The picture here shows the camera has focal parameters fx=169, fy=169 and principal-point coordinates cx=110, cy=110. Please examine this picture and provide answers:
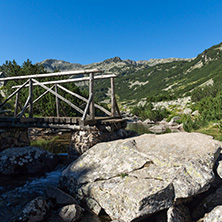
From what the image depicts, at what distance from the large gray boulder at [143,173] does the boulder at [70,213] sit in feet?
2.03

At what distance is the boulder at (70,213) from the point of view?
16.7 feet

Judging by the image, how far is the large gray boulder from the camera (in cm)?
490

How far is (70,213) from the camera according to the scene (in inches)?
203

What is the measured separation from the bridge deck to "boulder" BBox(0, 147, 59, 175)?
160 centimetres

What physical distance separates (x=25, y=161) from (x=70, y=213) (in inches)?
190

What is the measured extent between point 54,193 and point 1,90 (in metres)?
47.1

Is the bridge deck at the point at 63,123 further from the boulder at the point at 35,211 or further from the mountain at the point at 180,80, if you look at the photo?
the mountain at the point at 180,80

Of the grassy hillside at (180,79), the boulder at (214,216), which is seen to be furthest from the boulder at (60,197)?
the grassy hillside at (180,79)

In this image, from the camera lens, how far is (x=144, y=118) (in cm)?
4991

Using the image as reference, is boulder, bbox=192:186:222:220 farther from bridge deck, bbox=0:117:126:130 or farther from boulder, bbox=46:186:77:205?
bridge deck, bbox=0:117:126:130

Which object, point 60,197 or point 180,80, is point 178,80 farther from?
point 60,197

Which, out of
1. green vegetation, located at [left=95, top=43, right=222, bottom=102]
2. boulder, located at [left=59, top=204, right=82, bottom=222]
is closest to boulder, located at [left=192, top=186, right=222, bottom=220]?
boulder, located at [left=59, top=204, right=82, bottom=222]

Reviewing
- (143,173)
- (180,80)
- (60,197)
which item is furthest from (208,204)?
(180,80)

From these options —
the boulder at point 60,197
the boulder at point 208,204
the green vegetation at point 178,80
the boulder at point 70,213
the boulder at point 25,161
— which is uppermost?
the green vegetation at point 178,80
